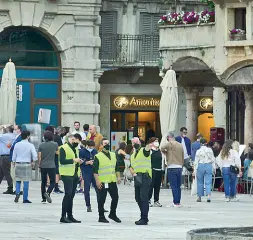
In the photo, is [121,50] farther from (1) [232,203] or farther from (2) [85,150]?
(2) [85,150]

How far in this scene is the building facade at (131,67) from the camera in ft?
173

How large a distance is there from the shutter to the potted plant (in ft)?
39.9

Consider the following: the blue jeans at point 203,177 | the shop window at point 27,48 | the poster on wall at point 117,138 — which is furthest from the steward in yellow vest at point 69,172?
the poster on wall at point 117,138

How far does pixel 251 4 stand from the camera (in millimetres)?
40281

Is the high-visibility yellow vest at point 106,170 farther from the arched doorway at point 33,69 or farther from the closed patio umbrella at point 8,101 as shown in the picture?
the arched doorway at point 33,69

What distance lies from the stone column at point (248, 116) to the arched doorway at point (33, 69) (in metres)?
10.8

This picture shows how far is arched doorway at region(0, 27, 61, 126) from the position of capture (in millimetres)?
51000

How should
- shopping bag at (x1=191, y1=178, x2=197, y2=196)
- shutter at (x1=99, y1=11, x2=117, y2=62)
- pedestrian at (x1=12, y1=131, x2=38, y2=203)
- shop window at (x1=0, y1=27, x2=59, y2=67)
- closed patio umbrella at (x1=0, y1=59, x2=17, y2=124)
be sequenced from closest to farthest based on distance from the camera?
1. pedestrian at (x1=12, y1=131, x2=38, y2=203)
2. shopping bag at (x1=191, y1=178, x2=197, y2=196)
3. closed patio umbrella at (x1=0, y1=59, x2=17, y2=124)
4. shop window at (x1=0, y1=27, x2=59, y2=67)
5. shutter at (x1=99, y1=11, x2=117, y2=62)

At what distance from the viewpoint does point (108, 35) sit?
173 feet

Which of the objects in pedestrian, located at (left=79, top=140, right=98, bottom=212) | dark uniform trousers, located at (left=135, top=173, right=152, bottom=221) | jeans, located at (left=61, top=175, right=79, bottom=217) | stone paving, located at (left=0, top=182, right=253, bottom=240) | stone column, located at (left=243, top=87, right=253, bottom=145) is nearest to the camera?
stone paving, located at (left=0, top=182, right=253, bottom=240)

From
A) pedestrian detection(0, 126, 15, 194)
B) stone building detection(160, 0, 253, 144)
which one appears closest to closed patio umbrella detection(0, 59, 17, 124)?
Answer: stone building detection(160, 0, 253, 144)

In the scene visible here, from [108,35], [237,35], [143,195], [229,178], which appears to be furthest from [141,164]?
[108,35]

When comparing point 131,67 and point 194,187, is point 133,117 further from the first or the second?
point 194,187

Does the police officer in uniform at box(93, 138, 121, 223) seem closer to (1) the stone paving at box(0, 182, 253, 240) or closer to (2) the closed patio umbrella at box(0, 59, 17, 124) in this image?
(1) the stone paving at box(0, 182, 253, 240)
